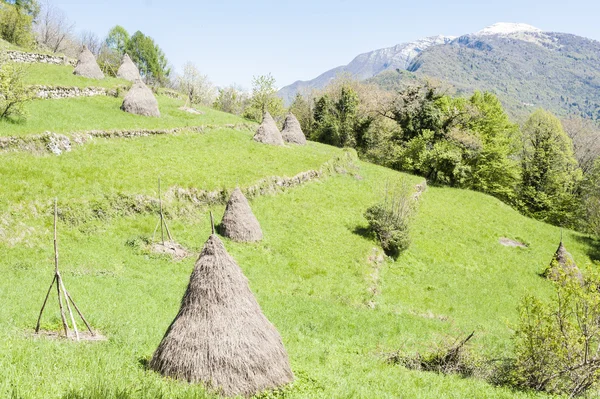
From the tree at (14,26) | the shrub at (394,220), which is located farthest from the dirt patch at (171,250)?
the tree at (14,26)

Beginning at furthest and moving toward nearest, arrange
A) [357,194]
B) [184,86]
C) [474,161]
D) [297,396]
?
[184,86] → [474,161] → [357,194] → [297,396]

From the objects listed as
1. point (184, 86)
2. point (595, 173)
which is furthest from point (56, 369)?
point (184, 86)

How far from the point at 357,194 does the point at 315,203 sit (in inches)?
226

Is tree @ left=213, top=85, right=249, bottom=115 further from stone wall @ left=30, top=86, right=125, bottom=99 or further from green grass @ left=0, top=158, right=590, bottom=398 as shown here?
green grass @ left=0, top=158, right=590, bottom=398

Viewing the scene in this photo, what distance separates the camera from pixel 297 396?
786 centimetres

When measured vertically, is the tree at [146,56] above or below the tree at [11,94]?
above

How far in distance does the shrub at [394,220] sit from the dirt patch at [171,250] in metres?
13.3

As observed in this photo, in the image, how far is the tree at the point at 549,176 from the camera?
4769cm

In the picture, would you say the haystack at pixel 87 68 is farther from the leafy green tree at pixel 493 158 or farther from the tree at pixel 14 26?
the leafy green tree at pixel 493 158

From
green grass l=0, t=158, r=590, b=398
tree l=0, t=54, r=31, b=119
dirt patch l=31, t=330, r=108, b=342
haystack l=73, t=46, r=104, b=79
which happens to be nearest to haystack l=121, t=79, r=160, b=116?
tree l=0, t=54, r=31, b=119

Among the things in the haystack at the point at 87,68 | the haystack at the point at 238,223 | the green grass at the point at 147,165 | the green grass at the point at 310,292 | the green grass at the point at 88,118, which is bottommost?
the green grass at the point at 310,292

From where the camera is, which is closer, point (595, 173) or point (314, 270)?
point (314, 270)

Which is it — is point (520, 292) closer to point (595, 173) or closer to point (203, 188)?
point (203, 188)

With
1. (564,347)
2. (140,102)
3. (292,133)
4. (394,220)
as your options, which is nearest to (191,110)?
(140,102)
